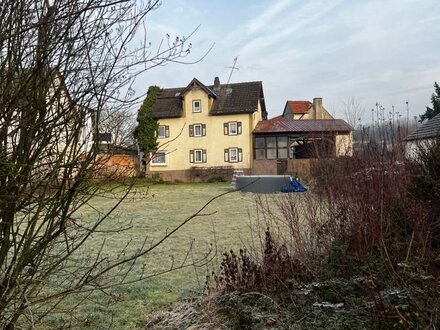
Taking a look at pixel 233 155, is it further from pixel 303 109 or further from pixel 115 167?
pixel 115 167

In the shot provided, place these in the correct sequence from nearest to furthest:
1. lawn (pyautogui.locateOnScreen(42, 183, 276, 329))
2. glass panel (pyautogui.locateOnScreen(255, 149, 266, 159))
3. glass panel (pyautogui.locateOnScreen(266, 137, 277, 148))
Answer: lawn (pyautogui.locateOnScreen(42, 183, 276, 329))
glass panel (pyautogui.locateOnScreen(266, 137, 277, 148))
glass panel (pyautogui.locateOnScreen(255, 149, 266, 159))

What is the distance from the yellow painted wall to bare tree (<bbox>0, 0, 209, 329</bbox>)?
34.1 metres

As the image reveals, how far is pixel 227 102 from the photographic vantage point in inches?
1526

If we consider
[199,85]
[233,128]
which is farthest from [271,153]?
[199,85]

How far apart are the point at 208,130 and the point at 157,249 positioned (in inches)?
1153

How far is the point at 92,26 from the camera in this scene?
2861mm

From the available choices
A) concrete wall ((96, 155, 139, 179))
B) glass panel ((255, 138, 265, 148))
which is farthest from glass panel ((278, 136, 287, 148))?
concrete wall ((96, 155, 139, 179))

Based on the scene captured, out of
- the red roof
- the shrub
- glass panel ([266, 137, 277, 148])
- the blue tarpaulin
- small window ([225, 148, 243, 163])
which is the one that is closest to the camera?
the shrub

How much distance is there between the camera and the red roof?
55.9m

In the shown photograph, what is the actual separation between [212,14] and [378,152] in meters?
4.25

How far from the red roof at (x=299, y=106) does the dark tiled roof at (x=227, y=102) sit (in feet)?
→ 54.9

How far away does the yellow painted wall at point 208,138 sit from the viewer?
123 ft

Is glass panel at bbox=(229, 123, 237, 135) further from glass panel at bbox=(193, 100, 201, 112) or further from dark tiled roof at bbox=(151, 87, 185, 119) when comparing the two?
dark tiled roof at bbox=(151, 87, 185, 119)

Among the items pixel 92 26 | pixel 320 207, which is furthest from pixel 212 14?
pixel 320 207
